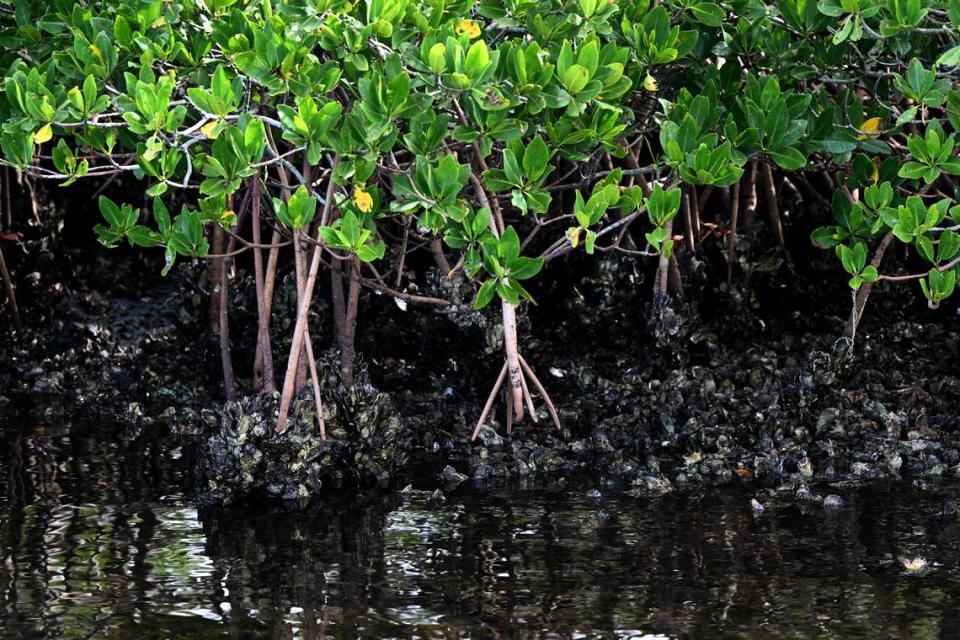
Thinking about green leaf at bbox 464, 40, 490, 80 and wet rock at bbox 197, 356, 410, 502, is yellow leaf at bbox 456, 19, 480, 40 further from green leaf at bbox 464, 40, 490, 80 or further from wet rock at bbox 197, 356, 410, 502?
wet rock at bbox 197, 356, 410, 502

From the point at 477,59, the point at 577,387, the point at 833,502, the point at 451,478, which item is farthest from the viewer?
the point at 577,387

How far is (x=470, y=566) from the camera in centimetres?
398

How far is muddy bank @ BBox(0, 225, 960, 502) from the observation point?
4992mm

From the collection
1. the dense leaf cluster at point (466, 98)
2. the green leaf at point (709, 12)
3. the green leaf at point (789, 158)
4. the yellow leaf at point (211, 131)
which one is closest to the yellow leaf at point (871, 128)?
the dense leaf cluster at point (466, 98)

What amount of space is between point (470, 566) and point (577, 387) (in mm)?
2248

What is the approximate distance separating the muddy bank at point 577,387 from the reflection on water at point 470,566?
0.28 metres

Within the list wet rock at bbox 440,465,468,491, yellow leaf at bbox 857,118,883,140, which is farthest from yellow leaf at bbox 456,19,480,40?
wet rock at bbox 440,465,468,491

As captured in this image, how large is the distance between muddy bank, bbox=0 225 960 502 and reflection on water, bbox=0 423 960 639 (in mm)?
280

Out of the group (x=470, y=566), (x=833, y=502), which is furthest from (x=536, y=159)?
(x=833, y=502)

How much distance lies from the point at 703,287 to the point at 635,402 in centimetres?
119

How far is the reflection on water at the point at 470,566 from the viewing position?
11.4ft

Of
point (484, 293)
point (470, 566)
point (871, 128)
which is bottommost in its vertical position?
point (470, 566)

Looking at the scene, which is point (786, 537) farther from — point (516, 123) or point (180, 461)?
point (180, 461)

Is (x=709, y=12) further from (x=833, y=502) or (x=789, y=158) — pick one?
(x=833, y=502)
